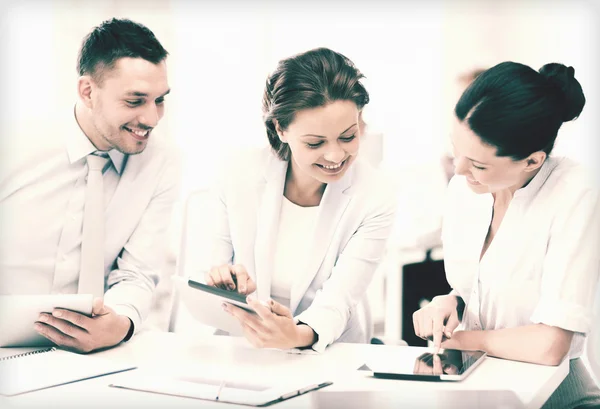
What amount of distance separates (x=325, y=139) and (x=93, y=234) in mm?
813

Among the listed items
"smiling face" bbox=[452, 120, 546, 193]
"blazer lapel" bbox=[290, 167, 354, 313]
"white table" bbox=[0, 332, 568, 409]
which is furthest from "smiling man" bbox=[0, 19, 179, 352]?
"smiling face" bbox=[452, 120, 546, 193]

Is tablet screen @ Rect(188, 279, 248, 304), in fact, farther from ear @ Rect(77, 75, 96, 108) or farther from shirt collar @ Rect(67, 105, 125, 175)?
ear @ Rect(77, 75, 96, 108)

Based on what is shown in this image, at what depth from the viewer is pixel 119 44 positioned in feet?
6.61

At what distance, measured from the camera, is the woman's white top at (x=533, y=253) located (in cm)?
152

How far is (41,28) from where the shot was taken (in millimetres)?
2178

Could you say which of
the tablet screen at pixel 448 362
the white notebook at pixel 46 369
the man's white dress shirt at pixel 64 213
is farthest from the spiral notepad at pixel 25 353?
the tablet screen at pixel 448 362

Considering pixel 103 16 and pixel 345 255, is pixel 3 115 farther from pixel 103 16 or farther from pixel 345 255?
pixel 345 255

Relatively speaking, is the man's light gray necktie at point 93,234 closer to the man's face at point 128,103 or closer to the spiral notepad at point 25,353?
the man's face at point 128,103

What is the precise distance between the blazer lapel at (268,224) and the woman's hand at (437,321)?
1.66 ft

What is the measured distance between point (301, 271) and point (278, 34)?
2.48 feet

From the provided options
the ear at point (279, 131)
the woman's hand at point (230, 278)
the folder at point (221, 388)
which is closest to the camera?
the folder at point (221, 388)

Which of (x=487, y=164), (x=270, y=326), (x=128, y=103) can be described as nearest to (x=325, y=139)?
(x=487, y=164)

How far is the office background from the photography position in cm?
192

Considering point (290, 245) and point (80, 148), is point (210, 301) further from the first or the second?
point (80, 148)
